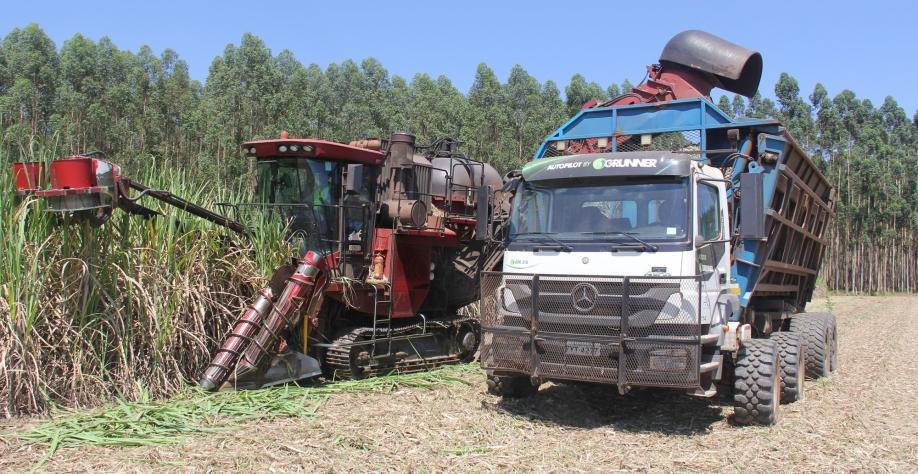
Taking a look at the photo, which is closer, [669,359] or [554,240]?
[669,359]

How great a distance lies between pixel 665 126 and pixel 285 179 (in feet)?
14.9

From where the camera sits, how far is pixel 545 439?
5.86 meters

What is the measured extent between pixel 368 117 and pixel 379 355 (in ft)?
108

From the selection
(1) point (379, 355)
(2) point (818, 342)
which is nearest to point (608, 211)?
(1) point (379, 355)

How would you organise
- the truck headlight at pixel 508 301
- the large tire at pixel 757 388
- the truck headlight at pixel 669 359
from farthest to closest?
the truck headlight at pixel 508 301 < the large tire at pixel 757 388 < the truck headlight at pixel 669 359

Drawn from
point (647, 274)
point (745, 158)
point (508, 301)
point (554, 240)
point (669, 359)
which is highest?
point (745, 158)

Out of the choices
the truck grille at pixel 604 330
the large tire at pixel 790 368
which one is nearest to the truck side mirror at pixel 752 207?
the truck grille at pixel 604 330

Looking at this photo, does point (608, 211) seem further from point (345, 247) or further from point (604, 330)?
point (345, 247)

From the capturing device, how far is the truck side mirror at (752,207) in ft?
20.7

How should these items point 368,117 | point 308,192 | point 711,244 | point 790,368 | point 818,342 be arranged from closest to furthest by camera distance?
point 711,244, point 790,368, point 308,192, point 818,342, point 368,117

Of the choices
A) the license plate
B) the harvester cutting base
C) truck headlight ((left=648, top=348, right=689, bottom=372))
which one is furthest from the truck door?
the license plate

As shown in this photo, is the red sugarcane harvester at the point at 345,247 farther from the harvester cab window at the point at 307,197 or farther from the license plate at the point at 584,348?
the license plate at the point at 584,348

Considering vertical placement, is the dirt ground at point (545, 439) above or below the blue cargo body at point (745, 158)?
below

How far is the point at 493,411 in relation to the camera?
682 cm
